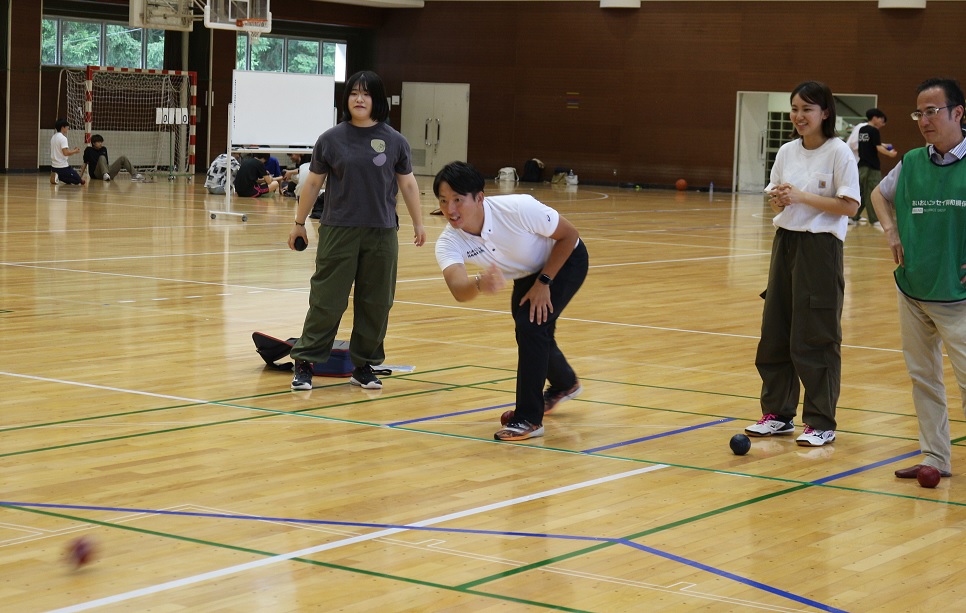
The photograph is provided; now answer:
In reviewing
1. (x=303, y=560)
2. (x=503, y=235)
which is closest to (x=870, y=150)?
(x=503, y=235)

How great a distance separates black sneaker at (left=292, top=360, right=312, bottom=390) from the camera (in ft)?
23.1

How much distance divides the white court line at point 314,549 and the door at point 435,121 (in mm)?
30589

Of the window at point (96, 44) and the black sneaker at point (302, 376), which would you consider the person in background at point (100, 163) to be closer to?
the window at point (96, 44)

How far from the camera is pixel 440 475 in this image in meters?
5.34

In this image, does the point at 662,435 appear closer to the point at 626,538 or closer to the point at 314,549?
the point at 626,538

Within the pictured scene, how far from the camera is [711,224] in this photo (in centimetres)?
2153

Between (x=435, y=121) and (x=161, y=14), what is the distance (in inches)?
367

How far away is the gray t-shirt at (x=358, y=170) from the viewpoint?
698 centimetres

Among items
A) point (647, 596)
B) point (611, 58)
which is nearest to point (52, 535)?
point (647, 596)

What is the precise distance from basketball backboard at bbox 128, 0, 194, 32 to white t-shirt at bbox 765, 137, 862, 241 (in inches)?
965

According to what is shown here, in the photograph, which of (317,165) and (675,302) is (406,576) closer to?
(317,165)

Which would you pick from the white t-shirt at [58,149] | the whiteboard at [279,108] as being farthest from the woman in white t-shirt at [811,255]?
the white t-shirt at [58,149]

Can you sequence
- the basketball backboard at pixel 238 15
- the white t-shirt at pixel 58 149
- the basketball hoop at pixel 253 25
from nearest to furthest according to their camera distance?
the basketball hoop at pixel 253 25, the basketball backboard at pixel 238 15, the white t-shirt at pixel 58 149

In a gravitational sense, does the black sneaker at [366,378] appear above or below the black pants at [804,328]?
below
